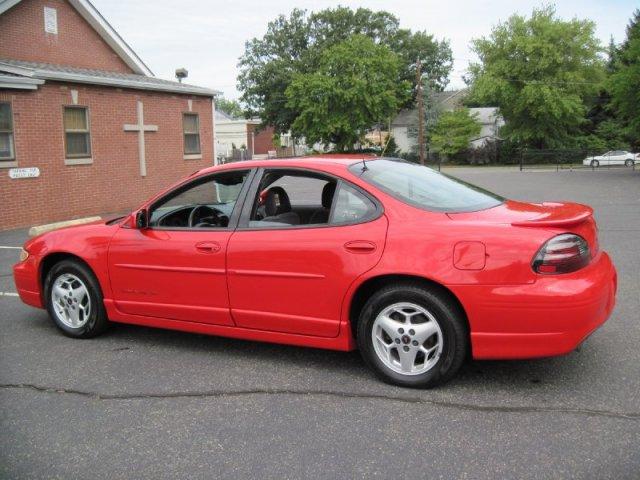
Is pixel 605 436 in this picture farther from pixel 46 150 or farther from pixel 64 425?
pixel 46 150

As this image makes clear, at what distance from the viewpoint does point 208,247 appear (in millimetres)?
4531

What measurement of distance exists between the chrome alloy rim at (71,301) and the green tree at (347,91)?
51.4 m

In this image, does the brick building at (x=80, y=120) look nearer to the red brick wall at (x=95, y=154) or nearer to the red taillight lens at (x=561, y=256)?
the red brick wall at (x=95, y=154)

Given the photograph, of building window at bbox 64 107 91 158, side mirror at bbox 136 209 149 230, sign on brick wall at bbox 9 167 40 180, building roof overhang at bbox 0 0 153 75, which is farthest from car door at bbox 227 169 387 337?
building roof overhang at bbox 0 0 153 75

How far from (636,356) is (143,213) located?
3768 millimetres

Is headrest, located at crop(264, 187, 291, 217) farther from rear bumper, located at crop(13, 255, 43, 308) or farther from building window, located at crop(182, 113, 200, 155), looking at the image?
building window, located at crop(182, 113, 200, 155)

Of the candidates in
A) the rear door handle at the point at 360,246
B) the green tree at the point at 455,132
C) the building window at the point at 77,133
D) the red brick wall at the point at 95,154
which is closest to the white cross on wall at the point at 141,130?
the red brick wall at the point at 95,154

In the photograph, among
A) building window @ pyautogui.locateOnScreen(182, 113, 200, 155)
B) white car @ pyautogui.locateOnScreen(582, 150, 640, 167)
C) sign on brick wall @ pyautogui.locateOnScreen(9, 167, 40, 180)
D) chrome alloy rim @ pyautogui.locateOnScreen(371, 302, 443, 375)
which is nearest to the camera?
chrome alloy rim @ pyautogui.locateOnScreen(371, 302, 443, 375)

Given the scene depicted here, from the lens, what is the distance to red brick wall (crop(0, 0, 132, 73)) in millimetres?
17094

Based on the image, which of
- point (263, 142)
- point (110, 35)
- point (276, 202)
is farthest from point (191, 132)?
point (263, 142)

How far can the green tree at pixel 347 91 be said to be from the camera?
2188 inches

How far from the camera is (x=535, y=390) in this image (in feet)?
12.9

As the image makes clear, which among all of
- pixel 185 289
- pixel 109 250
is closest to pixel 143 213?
pixel 109 250

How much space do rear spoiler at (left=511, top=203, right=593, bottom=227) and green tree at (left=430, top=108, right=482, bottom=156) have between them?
181 feet
